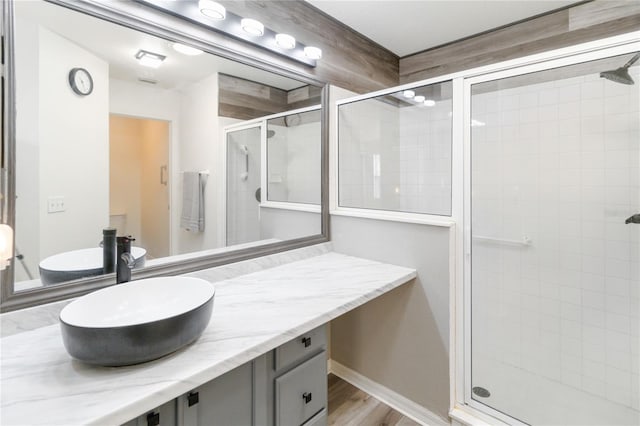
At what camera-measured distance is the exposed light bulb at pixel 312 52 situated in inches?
77.7

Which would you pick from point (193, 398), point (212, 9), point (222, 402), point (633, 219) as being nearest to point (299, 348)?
point (222, 402)

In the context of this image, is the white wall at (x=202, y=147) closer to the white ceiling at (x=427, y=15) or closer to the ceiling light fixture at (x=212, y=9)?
the ceiling light fixture at (x=212, y=9)

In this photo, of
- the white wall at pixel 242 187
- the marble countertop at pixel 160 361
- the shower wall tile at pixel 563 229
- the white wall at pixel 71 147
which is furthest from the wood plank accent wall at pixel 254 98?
the shower wall tile at pixel 563 229

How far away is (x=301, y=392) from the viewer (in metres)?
1.34

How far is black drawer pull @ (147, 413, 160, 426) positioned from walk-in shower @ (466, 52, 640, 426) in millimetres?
1552

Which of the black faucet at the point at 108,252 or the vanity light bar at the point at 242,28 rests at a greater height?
the vanity light bar at the point at 242,28

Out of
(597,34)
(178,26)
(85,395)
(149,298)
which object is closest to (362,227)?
(149,298)

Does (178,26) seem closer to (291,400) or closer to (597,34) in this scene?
(291,400)

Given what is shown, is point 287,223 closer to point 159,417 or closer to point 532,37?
point 159,417

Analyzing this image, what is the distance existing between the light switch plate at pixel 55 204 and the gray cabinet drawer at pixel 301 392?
1.04 metres

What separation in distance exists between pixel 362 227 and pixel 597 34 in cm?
185

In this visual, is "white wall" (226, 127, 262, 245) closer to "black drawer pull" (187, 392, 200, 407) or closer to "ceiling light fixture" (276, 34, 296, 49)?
"ceiling light fixture" (276, 34, 296, 49)

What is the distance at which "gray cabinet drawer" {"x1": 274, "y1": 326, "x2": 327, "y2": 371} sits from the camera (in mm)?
1242

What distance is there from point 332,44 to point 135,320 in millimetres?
2047
